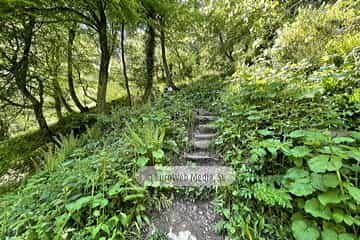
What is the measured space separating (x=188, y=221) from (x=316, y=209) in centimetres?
96

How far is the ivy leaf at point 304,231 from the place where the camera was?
1.25m

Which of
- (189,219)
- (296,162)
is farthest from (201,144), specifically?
(296,162)

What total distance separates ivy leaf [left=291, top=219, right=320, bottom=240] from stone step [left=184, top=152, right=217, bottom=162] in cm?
111

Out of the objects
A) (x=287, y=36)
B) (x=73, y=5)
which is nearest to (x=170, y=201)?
(x=287, y=36)

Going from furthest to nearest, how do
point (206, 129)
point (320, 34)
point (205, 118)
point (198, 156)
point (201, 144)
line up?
point (320, 34) < point (205, 118) < point (206, 129) < point (201, 144) < point (198, 156)

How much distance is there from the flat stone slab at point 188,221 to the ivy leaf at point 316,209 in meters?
0.68

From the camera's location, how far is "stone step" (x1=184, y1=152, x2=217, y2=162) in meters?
2.38

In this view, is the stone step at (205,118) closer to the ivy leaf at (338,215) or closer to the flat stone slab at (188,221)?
the flat stone slab at (188,221)

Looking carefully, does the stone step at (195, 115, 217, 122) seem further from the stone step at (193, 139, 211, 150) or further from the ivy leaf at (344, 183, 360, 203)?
the ivy leaf at (344, 183, 360, 203)

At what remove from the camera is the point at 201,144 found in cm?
263

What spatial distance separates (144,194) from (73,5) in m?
4.96

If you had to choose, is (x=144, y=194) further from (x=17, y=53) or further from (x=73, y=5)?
(x=17, y=53)

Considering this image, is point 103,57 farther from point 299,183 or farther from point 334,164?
point 334,164

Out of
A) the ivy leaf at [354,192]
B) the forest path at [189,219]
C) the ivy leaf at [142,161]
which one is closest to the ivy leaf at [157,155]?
the ivy leaf at [142,161]
